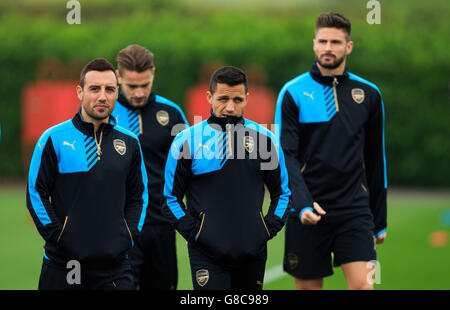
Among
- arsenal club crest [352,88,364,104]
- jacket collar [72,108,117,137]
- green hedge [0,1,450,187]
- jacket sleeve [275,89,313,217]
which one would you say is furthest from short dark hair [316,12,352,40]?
green hedge [0,1,450,187]

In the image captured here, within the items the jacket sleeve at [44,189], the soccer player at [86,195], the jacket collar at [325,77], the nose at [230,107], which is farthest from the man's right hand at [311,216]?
the jacket sleeve at [44,189]

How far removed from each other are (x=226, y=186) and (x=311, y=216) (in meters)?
1.07

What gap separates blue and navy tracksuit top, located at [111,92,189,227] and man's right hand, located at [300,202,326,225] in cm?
140

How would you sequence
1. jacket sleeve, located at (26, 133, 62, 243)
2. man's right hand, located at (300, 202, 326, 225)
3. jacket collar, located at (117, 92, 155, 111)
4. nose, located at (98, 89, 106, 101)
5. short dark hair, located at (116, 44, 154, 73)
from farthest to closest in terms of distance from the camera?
jacket collar, located at (117, 92, 155, 111) < short dark hair, located at (116, 44, 154, 73) < man's right hand, located at (300, 202, 326, 225) < nose, located at (98, 89, 106, 101) < jacket sleeve, located at (26, 133, 62, 243)

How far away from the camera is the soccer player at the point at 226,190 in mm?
5164

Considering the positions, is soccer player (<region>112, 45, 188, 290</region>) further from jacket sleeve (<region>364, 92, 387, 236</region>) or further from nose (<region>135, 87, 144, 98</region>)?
jacket sleeve (<region>364, 92, 387, 236</region>)

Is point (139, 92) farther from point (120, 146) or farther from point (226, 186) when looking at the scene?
point (226, 186)

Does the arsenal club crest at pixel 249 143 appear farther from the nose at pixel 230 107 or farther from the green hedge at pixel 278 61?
the green hedge at pixel 278 61

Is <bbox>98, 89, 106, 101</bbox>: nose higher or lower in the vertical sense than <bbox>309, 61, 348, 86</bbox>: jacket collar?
lower

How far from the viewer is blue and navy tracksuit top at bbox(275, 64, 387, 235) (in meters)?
6.30

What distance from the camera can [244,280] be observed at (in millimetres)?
5289

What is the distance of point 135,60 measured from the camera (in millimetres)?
6547

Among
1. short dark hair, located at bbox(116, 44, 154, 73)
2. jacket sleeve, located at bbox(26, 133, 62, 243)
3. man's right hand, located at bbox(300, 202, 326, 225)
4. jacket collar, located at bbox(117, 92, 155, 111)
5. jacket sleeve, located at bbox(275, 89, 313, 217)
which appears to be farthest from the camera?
jacket collar, located at bbox(117, 92, 155, 111)

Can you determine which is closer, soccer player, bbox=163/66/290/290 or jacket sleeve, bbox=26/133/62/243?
jacket sleeve, bbox=26/133/62/243
